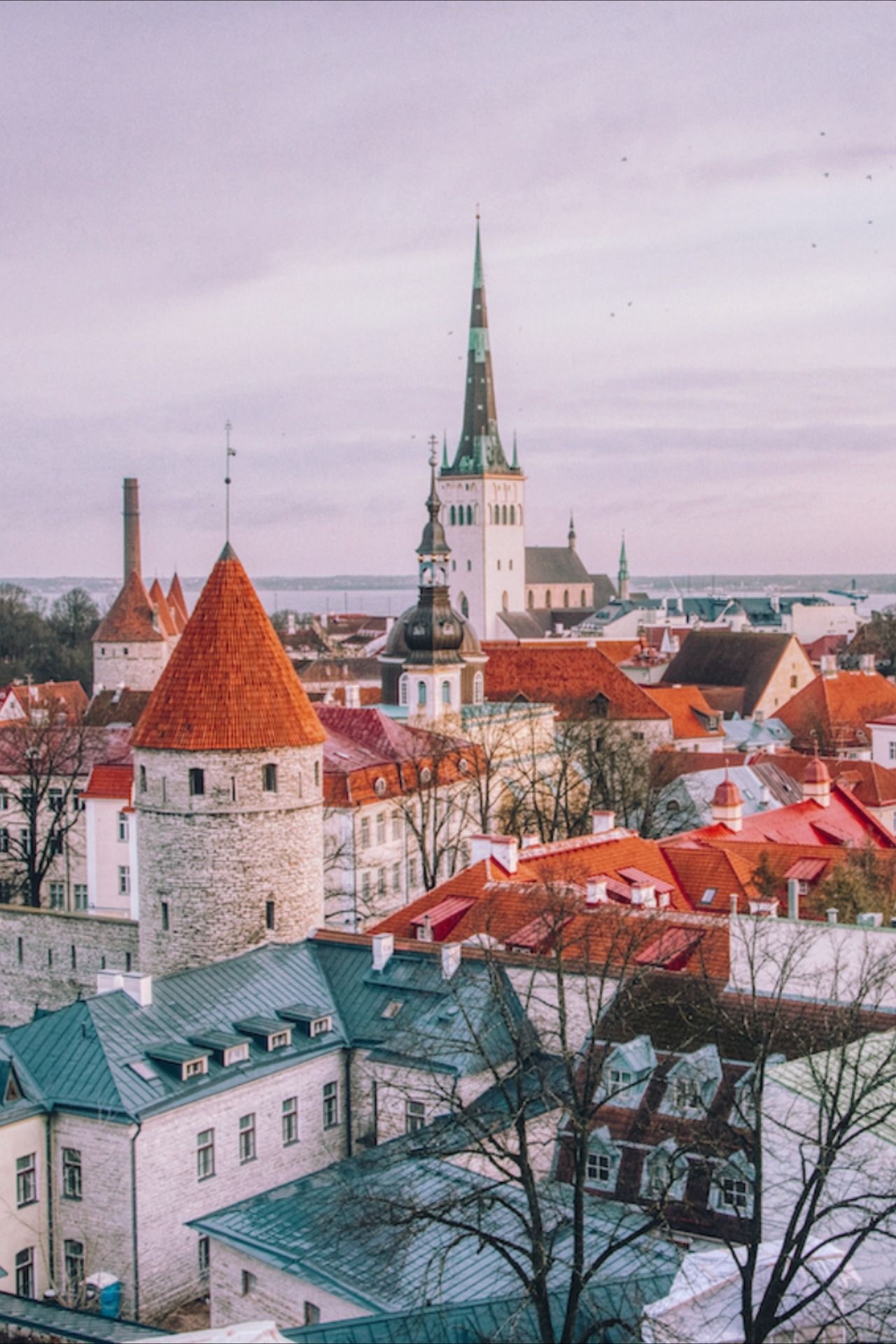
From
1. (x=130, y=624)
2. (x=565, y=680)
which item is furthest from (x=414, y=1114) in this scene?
(x=130, y=624)

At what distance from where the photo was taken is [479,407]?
116 metres

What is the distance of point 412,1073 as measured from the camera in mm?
24406

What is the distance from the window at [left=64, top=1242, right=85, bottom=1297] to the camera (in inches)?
890

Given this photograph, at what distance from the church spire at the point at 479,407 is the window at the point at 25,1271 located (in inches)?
3723

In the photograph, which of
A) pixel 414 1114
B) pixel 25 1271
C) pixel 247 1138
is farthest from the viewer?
pixel 414 1114

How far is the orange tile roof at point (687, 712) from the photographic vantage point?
64.9 metres

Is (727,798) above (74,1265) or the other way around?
above

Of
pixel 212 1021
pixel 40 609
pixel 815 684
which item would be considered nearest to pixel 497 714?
pixel 815 684

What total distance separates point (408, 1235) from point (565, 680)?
46.6 metres

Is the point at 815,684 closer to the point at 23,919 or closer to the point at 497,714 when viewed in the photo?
the point at 497,714

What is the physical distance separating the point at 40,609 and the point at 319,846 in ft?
335

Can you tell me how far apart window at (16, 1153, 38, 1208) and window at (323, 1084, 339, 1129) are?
14.5 feet

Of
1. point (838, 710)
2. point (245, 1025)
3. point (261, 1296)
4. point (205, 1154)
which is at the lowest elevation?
point (261, 1296)

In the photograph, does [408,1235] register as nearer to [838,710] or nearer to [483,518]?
[838,710]
